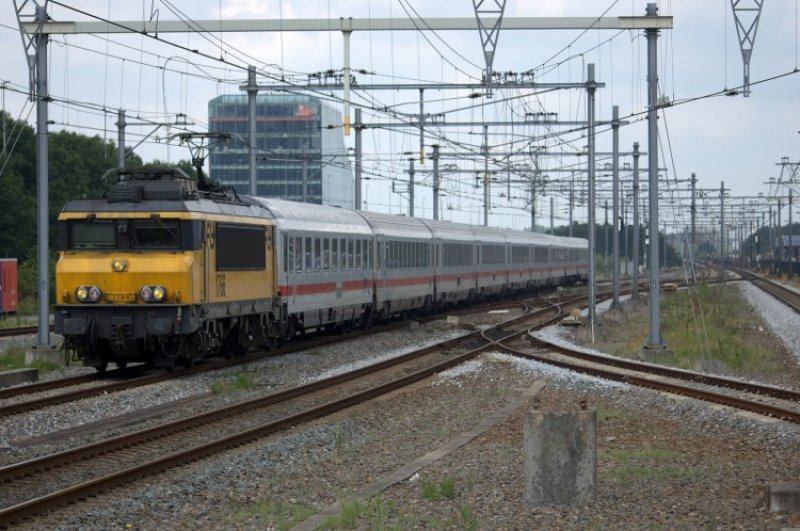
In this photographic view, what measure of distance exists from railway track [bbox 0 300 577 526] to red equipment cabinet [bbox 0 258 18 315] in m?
24.2

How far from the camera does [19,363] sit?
25.2 meters

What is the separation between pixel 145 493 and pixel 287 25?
20.4 meters

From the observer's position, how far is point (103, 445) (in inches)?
558

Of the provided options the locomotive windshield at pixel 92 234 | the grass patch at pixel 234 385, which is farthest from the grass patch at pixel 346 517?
the locomotive windshield at pixel 92 234

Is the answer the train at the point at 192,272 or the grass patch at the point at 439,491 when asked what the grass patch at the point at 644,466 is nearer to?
the grass patch at the point at 439,491

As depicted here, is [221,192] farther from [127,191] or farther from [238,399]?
[238,399]

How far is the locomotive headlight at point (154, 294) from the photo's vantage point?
866 inches

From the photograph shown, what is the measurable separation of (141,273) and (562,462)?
42.5 feet

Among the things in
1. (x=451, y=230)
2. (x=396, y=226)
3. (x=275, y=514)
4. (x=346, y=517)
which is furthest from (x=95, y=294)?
(x=451, y=230)

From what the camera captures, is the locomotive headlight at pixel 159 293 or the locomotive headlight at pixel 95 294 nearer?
the locomotive headlight at pixel 159 293

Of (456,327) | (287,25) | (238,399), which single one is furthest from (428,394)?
(456,327)

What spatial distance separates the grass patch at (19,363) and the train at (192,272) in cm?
65

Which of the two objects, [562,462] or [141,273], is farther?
[141,273]

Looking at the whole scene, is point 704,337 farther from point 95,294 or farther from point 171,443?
point 171,443
